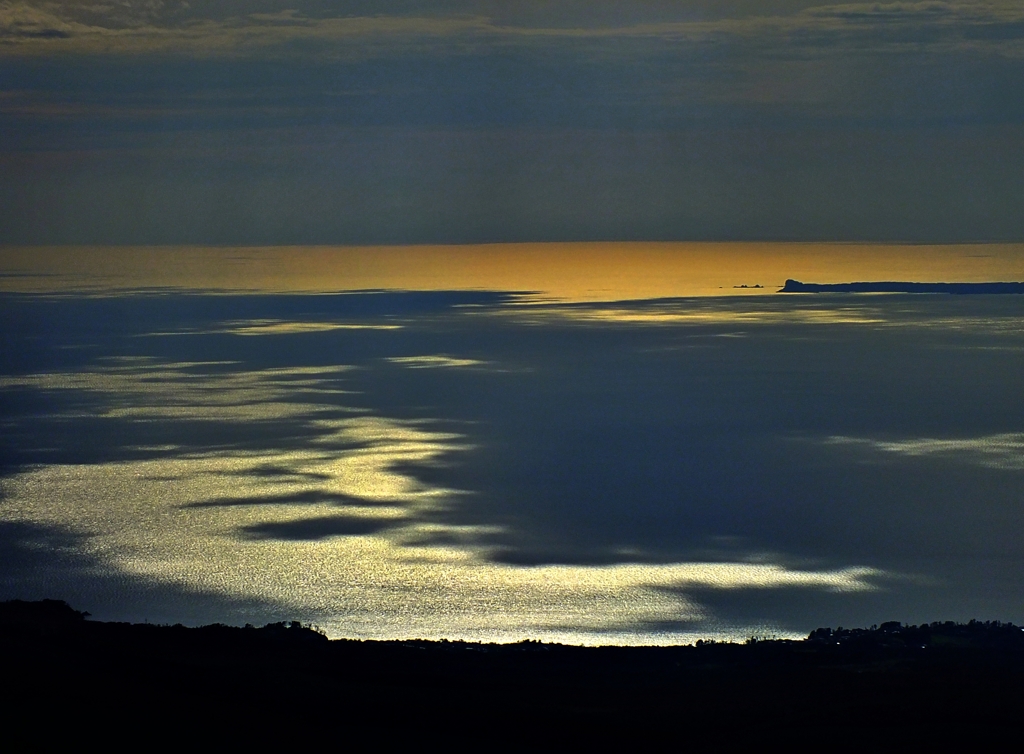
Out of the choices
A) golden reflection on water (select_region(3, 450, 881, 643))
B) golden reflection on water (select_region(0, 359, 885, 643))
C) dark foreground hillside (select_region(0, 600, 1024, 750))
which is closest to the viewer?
dark foreground hillside (select_region(0, 600, 1024, 750))

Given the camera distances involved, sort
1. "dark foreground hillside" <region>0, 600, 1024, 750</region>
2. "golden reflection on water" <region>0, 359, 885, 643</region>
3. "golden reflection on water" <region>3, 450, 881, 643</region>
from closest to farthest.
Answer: "dark foreground hillside" <region>0, 600, 1024, 750</region>
"golden reflection on water" <region>3, 450, 881, 643</region>
"golden reflection on water" <region>0, 359, 885, 643</region>

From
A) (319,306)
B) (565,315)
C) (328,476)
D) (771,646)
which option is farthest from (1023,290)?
(771,646)

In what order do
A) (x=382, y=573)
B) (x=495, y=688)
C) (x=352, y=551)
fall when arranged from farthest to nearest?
(x=352, y=551) < (x=382, y=573) < (x=495, y=688)

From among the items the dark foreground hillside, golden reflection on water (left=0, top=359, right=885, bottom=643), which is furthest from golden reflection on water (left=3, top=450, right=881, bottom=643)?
the dark foreground hillside

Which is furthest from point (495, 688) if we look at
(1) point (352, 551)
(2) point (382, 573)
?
(1) point (352, 551)

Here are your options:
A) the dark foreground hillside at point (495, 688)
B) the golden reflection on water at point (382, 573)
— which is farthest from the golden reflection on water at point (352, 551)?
the dark foreground hillside at point (495, 688)

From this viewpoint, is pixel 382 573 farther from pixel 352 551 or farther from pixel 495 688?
pixel 495 688

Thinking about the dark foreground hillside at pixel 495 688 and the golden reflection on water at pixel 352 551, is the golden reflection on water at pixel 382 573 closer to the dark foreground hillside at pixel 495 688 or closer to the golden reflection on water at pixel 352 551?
the golden reflection on water at pixel 352 551

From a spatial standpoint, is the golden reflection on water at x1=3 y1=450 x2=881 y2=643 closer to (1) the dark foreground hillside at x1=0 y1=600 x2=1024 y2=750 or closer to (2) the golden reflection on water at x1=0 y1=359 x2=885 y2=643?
(2) the golden reflection on water at x1=0 y1=359 x2=885 y2=643

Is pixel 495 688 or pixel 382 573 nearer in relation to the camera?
pixel 495 688

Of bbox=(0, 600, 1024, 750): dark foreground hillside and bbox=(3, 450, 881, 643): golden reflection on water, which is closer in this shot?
bbox=(0, 600, 1024, 750): dark foreground hillside
